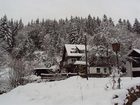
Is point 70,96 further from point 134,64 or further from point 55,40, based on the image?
point 55,40

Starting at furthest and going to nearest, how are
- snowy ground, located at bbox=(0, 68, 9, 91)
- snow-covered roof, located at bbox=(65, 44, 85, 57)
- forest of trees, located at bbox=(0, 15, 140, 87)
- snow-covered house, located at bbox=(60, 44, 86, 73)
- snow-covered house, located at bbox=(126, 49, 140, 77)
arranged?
snow-covered roof, located at bbox=(65, 44, 85, 57) → snow-covered house, located at bbox=(60, 44, 86, 73) → forest of trees, located at bbox=(0, 15, 140, 87) → snow-covered house, located at bbox=(126, 49, 140, 77) → snowy ground, located at bbox=(0, 68, 9, 91)

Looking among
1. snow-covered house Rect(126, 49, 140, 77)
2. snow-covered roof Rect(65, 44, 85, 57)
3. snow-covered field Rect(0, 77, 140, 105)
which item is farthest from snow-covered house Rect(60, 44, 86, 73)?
snow-covered field Rect(0, 77, 140, 105)

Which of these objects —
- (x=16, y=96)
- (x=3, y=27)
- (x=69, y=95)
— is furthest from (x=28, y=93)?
(x=3, y=27)

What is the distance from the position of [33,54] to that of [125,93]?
8748cm

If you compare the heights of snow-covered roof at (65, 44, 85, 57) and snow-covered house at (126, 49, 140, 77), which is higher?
snow-covered roof at (65, 44, 85, 57)

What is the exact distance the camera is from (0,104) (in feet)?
53.0

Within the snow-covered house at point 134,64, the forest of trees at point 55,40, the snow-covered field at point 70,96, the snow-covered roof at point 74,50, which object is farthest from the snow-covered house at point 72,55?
the snow-covered field at point 70,96

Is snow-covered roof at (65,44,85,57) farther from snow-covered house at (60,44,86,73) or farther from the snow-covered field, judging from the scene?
the snow-covered field

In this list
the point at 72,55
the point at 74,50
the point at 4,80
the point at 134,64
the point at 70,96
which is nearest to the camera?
the point at 70,96

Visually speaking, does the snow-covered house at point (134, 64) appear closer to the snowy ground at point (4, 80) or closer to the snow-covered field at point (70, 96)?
the snowy ground at point (4, 80)

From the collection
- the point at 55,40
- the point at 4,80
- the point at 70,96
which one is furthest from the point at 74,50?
the point at 70,96

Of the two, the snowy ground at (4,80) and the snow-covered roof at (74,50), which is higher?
the snow-covered roof at (74,50)

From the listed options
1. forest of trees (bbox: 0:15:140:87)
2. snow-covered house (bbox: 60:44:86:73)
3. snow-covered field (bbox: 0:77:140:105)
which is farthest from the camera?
snow-covered house (bbox: 60:44:86:73)

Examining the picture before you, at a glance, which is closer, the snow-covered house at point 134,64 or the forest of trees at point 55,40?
the snow-covered house at point 134,64
